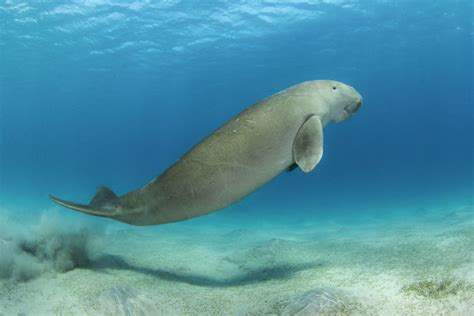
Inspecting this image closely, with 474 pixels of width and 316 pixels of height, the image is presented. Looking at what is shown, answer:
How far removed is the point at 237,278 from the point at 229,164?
3030mm

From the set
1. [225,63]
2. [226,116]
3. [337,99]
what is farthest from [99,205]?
[226,116]

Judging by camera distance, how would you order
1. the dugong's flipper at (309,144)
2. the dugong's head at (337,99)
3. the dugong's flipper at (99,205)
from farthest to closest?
the dugong's head at (337,99) → the dugong's flipper at (99,205) → the dugong's flipper at (309,144)

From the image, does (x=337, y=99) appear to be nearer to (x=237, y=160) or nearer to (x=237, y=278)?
(x=237, y=160)

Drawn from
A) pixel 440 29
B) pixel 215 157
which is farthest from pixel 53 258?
pixel 440 29

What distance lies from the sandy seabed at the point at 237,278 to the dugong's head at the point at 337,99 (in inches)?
99.8

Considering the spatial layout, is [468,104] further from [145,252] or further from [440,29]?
[145,252]

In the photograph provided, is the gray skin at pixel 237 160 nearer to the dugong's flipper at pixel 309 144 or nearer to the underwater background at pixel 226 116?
the dugong's flipper at pixel 309 144

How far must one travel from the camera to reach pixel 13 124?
301ft

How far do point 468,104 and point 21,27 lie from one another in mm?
87949

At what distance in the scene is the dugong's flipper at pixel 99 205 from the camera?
543 cm

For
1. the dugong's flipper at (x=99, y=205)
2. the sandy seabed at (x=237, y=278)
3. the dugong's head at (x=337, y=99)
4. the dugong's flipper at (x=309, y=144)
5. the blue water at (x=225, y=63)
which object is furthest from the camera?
the blue water at (x=225, y=63)

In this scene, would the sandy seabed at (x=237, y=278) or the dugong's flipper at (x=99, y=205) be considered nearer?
the sandy seabed at (x=237, y=278)

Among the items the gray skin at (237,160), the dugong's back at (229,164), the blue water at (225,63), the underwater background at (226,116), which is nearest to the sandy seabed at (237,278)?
the underwater background at (226,116)

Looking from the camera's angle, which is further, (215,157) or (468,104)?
(468,104)
